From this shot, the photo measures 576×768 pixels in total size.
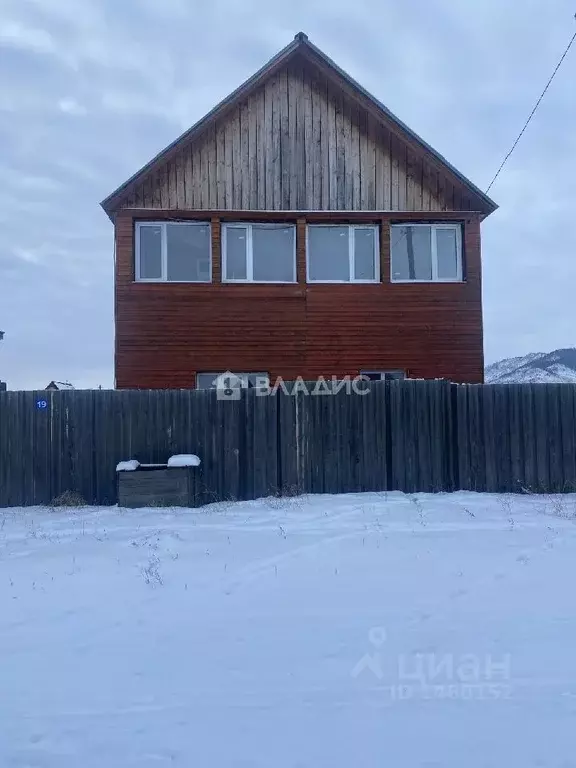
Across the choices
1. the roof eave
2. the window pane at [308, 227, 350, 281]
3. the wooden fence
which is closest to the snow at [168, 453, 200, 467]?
the wooden fence

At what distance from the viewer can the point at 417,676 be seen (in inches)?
145

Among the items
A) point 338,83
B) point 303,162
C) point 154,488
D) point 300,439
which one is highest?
point 338,83

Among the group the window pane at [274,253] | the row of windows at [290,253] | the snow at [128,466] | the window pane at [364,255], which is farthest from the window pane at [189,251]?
the snow at [128,466]

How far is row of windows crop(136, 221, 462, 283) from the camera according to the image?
13734mm

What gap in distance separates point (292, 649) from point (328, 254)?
11227 millimetres

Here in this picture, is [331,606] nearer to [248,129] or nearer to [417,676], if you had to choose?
[417,676]

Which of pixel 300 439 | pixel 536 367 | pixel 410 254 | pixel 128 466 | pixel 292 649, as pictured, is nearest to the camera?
pixel 292 649

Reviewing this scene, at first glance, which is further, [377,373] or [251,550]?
[377,373]

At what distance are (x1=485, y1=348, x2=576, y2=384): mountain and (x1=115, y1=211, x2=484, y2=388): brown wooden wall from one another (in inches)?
813

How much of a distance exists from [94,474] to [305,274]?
264 inches

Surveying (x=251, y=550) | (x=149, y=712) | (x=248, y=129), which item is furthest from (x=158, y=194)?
(x=149, y=712)

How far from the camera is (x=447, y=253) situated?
47.0 feet

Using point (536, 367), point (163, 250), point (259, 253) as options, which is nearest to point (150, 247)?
point (163, 250)

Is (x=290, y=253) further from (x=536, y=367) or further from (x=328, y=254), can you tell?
(x=536, y=367)
